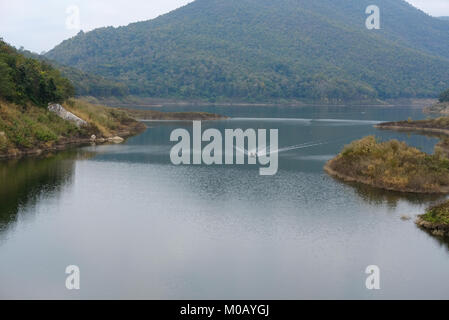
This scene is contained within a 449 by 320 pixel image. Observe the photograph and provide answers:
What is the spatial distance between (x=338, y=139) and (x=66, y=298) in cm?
8442

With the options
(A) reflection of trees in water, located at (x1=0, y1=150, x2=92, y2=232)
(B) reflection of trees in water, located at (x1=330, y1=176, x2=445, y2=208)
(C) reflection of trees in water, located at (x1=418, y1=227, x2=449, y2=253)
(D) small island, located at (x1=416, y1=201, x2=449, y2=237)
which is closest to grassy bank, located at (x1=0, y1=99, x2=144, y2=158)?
(A) reflection of trees in water, located at (x1=0, y1=150, x2=92, y2=232)

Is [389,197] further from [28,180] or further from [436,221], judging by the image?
[28,180]

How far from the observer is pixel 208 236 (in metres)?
39.7

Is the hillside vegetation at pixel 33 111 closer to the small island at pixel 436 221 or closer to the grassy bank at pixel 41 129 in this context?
the grassy bank at pixel 41 129

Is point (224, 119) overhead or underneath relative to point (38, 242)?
overhead

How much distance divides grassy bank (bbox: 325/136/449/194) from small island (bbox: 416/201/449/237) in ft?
37.7

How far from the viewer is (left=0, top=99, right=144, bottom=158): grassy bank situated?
251ft

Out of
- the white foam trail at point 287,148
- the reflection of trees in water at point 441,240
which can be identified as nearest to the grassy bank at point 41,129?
the white foam trail at point 287,148

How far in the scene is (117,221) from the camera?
4369 cm

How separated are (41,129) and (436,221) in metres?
64.0

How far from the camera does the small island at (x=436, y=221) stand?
1640 inches

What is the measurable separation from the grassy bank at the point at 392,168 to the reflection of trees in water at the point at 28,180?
112ft
